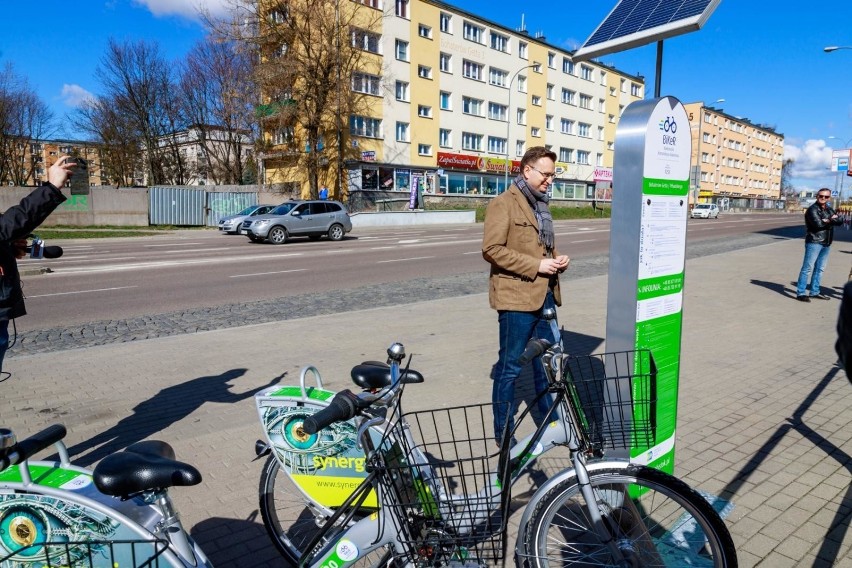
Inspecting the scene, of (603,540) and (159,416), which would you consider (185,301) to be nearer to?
(159,416)

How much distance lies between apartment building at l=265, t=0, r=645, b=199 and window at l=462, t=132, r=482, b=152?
3.4 inches

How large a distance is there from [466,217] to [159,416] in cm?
3893

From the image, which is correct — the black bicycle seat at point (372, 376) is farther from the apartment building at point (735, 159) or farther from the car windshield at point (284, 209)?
the apartment building at point (735, 159)

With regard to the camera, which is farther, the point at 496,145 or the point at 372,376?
the point at 496,145

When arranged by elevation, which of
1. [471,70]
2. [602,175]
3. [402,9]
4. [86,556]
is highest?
[402,9]

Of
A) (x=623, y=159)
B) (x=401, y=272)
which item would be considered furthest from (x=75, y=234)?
(x=623, y=159)

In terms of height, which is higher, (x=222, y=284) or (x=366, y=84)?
(x=366, y=84)

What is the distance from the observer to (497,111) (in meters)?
53.4

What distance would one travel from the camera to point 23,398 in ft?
17.9

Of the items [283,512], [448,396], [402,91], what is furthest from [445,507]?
[402,91]

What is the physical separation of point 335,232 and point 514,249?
22.5m

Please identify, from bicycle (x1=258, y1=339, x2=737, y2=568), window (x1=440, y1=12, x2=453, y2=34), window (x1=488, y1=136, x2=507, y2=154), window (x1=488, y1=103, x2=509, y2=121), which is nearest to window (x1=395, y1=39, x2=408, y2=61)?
window (x1=440, y1=12, x2=453, y2=34)

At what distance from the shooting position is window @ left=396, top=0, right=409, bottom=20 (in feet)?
144

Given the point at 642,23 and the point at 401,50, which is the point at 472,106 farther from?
the point at 642,23
